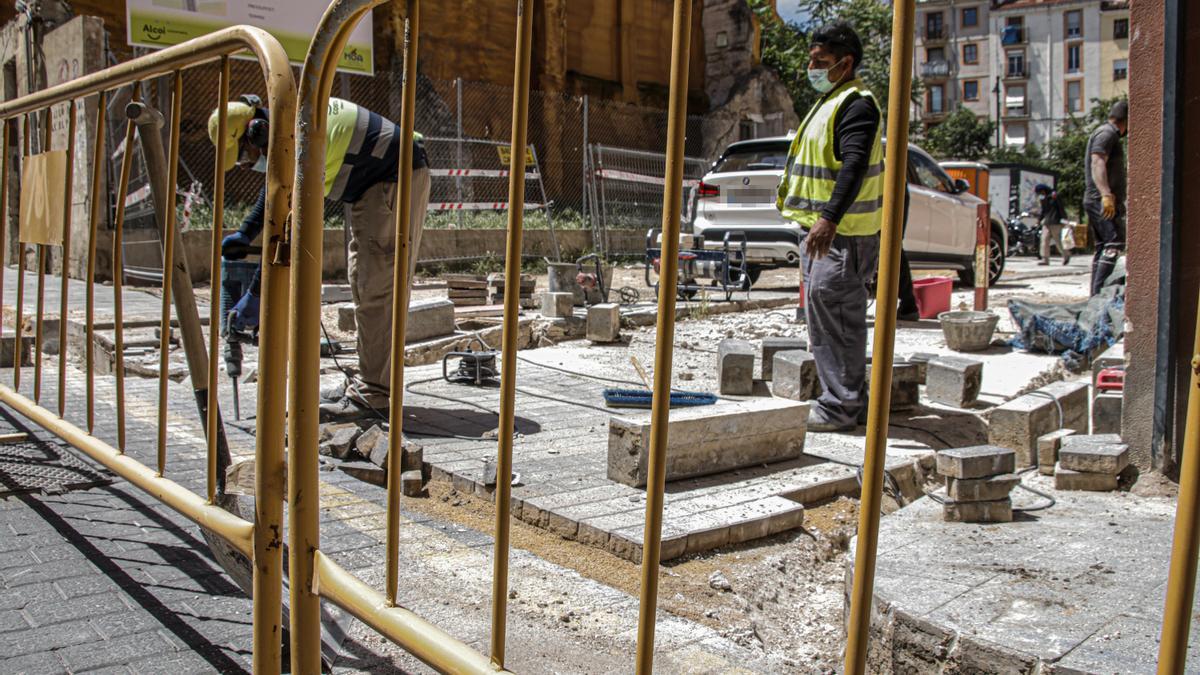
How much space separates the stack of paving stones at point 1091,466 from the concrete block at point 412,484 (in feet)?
8.49

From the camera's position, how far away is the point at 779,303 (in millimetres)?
11602

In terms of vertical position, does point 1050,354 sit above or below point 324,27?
below

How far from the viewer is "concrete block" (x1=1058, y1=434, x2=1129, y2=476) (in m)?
3.90

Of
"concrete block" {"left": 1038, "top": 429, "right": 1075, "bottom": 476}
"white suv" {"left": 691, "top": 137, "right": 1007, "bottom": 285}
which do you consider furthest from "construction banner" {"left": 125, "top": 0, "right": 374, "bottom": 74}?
"concrete block" {"left": 1038, "top": 429, "right": 1075, "bottom": 476}

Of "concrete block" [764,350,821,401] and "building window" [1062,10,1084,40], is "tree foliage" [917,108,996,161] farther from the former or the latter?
"concrete block" [764,350,821,401]

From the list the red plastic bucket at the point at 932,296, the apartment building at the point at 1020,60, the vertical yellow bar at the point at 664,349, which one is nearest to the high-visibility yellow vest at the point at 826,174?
the vertical yellow bar at the point at 664,349

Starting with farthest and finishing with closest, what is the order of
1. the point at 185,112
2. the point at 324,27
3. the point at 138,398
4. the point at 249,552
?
1. the point at 185,112
2. the point at 138,398
3. the point at 249,552
4. the point at 324,27

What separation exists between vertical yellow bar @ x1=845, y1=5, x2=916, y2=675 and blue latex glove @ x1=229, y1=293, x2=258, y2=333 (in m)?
4.09

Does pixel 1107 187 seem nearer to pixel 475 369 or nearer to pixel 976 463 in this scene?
pixel 475 369

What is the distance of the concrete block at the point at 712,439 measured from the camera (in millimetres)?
4164

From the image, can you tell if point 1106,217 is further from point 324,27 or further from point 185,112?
point 185,112

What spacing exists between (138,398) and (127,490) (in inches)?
89.7

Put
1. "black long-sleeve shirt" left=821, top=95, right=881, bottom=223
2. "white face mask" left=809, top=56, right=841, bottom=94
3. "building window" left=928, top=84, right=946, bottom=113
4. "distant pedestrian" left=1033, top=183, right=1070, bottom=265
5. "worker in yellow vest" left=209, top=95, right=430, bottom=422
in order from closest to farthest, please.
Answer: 1. "worker in yellow vest" left=209, top=95, right=430, bottom=422
2. "black long-sleeve shirt" left=821, top=95, right=881, bottom=223
3. "white face mask" left=809, top=56, right=841, bottom=94
4. "distant pedestrian" left=1033, top=183, right=1070, bottom=265
5. "building window" left=928, top=84, right=946, bottom=113

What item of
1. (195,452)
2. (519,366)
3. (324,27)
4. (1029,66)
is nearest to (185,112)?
(519,366)
